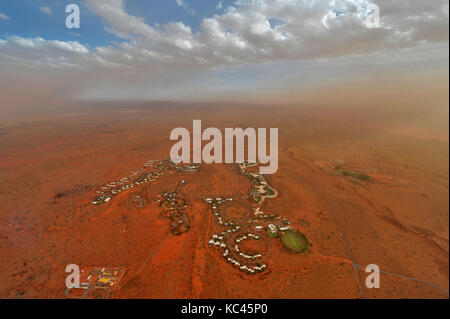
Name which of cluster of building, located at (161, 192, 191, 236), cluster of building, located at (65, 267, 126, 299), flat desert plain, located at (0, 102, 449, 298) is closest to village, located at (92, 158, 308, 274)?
cluster of building, located at (161, 192, 191, 236)

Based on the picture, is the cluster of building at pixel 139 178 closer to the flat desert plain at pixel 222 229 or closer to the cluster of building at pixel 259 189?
the flat desert plain at pixel 222 229

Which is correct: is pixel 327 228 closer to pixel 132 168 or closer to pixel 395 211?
pixel 395 211

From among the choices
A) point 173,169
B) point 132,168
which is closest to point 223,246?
point 173,169

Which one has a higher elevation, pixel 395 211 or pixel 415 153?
pixel 415 153

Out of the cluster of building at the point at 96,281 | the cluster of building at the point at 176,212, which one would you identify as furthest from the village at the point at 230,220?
the cluster of building at the point at 96,281

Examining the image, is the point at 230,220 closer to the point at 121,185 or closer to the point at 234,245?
the point at 234,245

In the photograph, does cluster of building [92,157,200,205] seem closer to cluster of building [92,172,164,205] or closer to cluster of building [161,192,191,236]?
cluster of building [92,172,164,205]

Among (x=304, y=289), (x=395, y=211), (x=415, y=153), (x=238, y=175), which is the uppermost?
(x=415, y=153)

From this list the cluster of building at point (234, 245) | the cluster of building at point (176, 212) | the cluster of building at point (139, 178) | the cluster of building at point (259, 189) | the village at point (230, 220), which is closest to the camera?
the cluster of building at point (234, 245)

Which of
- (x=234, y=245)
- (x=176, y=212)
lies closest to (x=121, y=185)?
(x=176, y=212)
